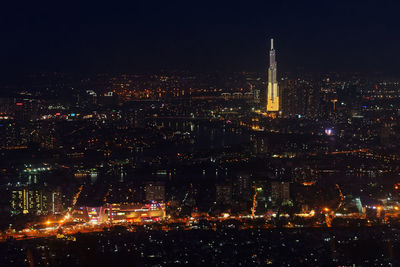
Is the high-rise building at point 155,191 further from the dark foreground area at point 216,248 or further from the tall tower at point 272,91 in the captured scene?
the tall tower at point 272,91

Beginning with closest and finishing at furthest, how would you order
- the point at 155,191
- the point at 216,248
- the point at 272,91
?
the point at 216,248, the point at 155,191, the point at 272,91

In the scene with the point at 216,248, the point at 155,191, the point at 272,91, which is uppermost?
the point at 272,91

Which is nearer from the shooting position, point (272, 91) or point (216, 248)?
point (216, 248)

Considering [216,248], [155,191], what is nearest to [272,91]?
[155,191]

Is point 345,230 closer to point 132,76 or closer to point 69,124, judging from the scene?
point 69,124

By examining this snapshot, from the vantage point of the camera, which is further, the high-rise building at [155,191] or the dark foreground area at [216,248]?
the high-rise building at [155,191]

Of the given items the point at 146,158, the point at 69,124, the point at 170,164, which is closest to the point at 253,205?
the point at 170,164

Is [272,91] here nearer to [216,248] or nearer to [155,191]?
[155,191]

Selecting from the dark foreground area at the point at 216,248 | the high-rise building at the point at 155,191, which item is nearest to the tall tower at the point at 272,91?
the high-rise building at the point at 155,191
